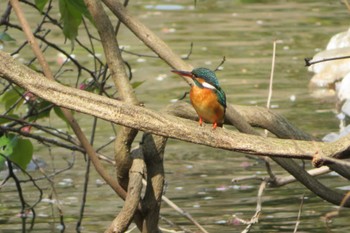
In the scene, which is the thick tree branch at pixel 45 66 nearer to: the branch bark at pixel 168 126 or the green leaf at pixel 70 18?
the green leaf at pixel 70 18

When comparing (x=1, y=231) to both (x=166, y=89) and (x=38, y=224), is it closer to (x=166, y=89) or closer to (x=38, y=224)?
(x=38, y=224)

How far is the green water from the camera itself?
6.70 metres

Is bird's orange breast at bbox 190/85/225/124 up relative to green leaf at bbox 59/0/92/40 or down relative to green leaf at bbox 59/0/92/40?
down

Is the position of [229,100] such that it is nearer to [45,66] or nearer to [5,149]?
[5,149]

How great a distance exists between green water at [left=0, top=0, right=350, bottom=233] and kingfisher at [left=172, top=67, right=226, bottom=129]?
6.54ft

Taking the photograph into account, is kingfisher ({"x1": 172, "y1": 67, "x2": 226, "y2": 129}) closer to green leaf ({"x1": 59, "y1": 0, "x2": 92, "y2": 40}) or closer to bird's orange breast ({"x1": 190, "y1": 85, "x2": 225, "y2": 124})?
bird's orange breast ({"x1": 190, "y1": 85, "x2": 225, "y2": 124})

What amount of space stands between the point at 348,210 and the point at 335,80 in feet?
15.9

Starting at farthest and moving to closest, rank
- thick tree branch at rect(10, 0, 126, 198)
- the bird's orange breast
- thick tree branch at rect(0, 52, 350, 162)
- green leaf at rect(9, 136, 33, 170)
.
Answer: green leaf at rect(9, 136, 33, 170) → thick tree branch at rect(10, 0, 126, 198) → the bird's orange breast → thick tree branch at rect(0, 52, 350, 162)

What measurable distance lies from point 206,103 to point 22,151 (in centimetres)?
154

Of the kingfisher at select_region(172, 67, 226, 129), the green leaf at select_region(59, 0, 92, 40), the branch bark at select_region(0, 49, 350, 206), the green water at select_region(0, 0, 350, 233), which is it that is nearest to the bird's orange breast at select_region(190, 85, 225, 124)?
the kingfisher at select_region(172, 67, 226, 129)

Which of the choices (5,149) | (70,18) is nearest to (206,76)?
(70,18)

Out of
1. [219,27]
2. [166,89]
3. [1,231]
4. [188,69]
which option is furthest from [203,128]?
[219,27]

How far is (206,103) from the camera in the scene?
4.38 metres

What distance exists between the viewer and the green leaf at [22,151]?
5.61 m
